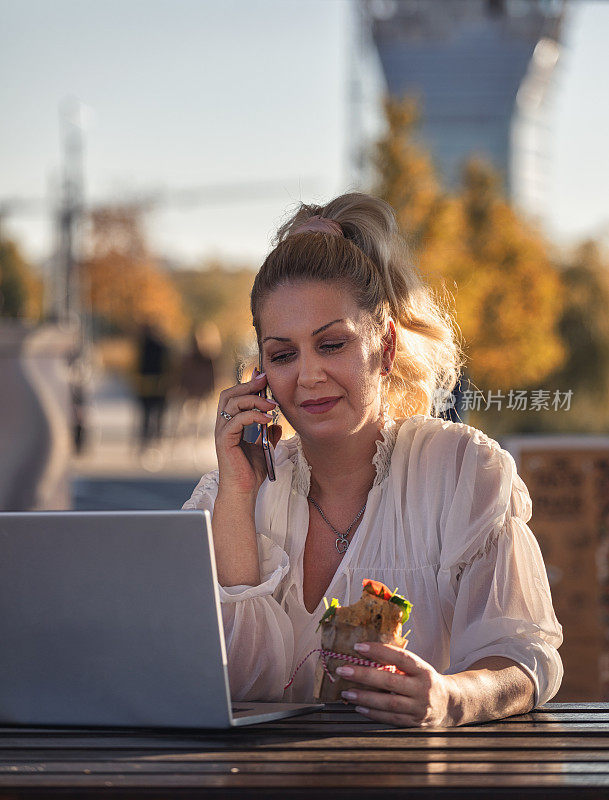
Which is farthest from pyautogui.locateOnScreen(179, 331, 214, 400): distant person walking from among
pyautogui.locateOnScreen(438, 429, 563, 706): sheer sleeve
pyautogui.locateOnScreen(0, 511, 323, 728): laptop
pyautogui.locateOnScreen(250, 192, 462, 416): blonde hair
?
pyautogui.locateOnScreen(0, 511, 323, 728): laptop

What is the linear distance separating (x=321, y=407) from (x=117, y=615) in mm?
774

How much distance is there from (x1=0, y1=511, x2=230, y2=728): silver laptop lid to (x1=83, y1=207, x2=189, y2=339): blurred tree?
43753 millimetres

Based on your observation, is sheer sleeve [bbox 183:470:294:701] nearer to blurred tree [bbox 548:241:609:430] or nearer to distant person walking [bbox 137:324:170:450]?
distant person walking [bbox 137:324:170:450]

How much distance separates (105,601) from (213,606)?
145 millimetres

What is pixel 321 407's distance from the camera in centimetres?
218

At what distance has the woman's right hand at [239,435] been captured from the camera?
2.26 meters

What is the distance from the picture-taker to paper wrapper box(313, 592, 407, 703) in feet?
5.54

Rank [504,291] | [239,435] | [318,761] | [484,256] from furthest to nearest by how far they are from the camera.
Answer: [484,256]
[504,291]
[239,435]
[318,761]

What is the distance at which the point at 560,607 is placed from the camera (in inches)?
160

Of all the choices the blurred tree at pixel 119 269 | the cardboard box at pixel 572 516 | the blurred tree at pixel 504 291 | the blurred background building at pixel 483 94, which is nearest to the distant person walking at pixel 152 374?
the blurred tree at pixel 504 291

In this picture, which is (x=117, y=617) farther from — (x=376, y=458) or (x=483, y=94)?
(x=483, y=94)

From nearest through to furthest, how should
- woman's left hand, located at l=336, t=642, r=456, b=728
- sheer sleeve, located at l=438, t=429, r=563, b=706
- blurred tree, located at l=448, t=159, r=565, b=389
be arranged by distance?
1. woman's left hand, located at l=336, t=642, r=456, b=728
2. sheer sleeve, located at l=438, t=429, r=563, b=706
3. blurred tree, located at l=448, t=159, r=565, b=389

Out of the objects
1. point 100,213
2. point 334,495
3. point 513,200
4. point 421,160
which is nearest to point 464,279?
point 421,160

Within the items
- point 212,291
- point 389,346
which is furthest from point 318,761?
point 212,291
